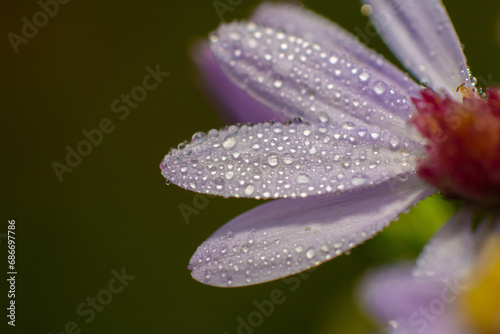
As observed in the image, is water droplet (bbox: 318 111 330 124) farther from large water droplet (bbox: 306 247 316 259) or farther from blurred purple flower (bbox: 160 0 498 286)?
large water droplet (bbox: 306 247 316 259)

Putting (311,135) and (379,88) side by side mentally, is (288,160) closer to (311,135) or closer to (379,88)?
(311,135)

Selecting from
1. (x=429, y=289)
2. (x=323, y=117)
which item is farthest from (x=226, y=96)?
(x=429, y=289)

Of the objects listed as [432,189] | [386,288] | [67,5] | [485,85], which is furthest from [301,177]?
[67,5]

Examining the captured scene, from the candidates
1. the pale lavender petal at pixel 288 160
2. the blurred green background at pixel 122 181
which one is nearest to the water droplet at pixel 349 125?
the pale lavender petal at pixel 288 160

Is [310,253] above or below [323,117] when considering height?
below

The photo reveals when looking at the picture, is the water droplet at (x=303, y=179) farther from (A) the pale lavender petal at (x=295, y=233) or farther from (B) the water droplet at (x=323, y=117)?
(B) the water droplet at (x=323, y=117)

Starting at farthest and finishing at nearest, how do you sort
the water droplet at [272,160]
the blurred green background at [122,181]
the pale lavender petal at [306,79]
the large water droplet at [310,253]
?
the blurred green background at [122,181] → the pale lavender petal at [306,79] → the water droplet at [272,160] → the large water droplet at [310,253]
